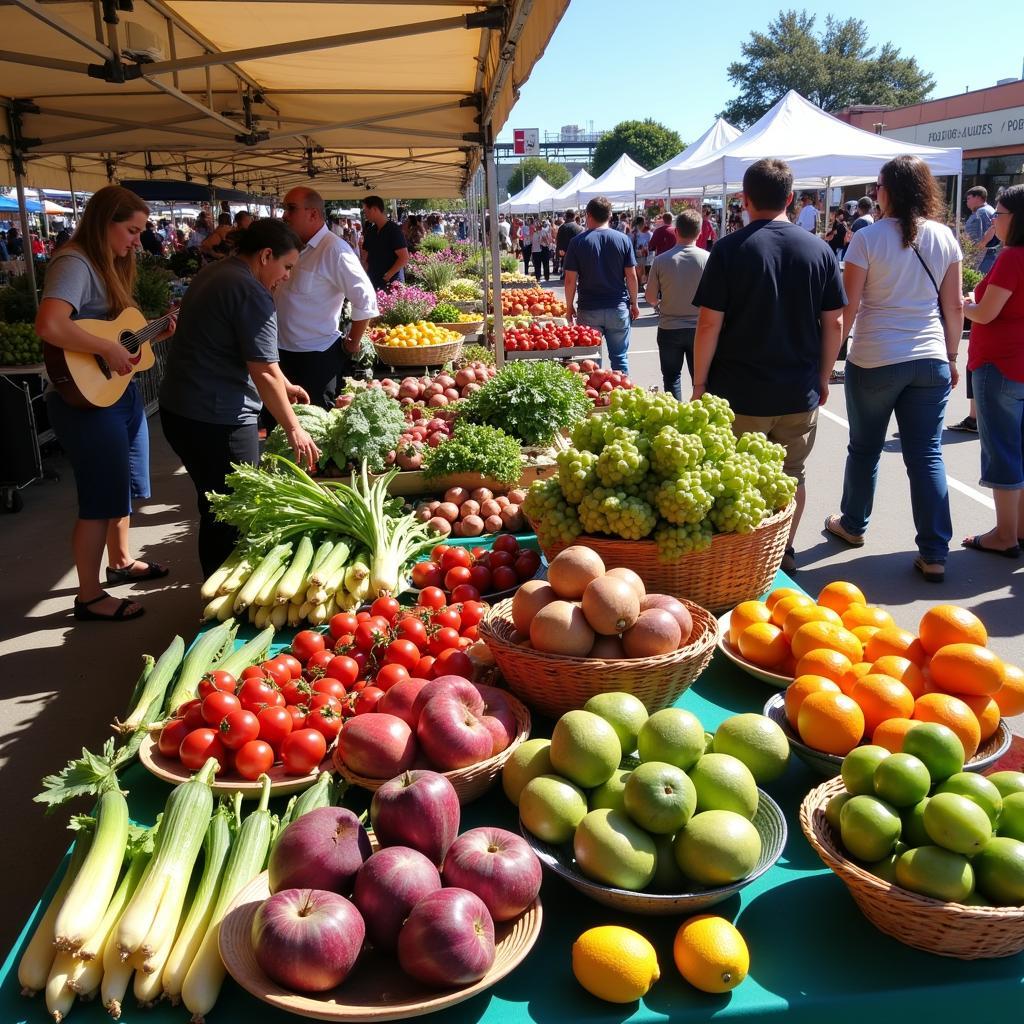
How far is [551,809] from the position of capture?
1.61 meters

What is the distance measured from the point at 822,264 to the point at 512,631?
2944 mm

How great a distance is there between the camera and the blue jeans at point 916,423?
4.89 meters

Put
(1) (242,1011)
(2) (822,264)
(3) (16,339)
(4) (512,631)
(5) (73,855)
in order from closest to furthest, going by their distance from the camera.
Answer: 1. (1) (242,1011)
2. (5) (73,855)
3. (4) (512,631)
4. (2) (822,264)
5. (3) (16,339)

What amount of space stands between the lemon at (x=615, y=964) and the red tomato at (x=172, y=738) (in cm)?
107

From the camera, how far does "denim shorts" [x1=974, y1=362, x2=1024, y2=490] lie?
5.15 metres

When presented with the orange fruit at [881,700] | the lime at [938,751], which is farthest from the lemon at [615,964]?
the orange fruit at [881,700]

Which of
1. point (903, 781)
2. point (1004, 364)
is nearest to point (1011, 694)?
point (903, 781)

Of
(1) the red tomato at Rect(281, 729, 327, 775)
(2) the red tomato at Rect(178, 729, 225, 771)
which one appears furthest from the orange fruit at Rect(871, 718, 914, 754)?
(2) the red tomato at Rect(178, 729, 225, 771)

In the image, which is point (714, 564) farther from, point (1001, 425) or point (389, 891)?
point (1001, 425)

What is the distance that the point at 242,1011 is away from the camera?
4.78 feet

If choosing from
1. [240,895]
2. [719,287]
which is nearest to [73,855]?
[240,895]

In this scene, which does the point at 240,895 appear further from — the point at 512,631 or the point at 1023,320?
the point at 1023,320

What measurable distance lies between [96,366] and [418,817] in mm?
3724

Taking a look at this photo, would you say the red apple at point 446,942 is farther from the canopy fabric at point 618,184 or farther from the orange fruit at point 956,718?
the canopy fabric at point 618,184
